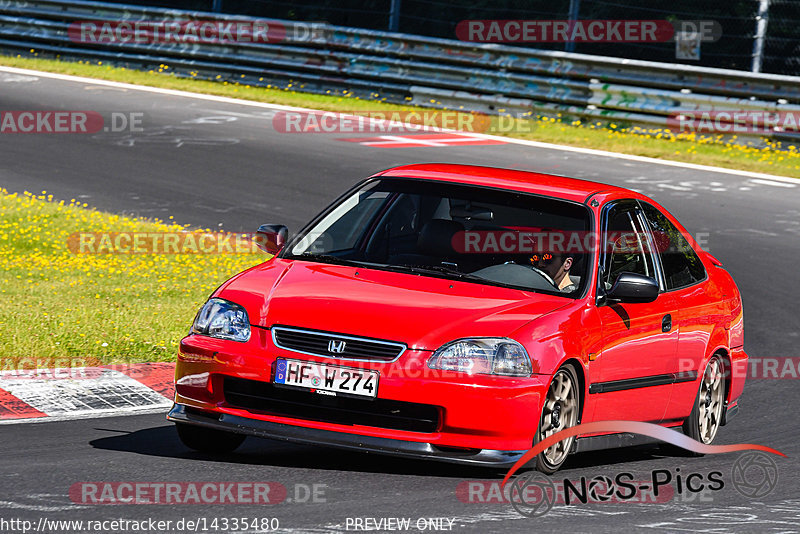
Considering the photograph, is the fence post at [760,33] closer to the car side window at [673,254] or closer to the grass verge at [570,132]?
the grass verge at [570,132]

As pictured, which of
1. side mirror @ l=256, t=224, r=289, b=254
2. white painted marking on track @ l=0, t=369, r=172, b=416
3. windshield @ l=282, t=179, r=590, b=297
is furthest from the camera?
white painted marking on track @ l=0, t=369, r=172, b=416

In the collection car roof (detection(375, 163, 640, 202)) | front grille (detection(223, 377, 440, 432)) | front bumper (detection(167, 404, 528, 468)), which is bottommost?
front bumper (detection(167, 404, 528, 468))

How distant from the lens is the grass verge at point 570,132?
61.8ft

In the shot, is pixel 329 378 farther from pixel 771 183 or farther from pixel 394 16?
pixel 394 16

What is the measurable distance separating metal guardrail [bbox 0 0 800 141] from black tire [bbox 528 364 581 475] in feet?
43.3

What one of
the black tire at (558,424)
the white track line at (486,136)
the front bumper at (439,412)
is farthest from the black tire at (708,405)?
the white track line at (486,136)

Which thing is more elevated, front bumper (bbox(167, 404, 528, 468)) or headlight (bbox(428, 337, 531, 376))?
headlight (bbox(428, 337, 531, 376))

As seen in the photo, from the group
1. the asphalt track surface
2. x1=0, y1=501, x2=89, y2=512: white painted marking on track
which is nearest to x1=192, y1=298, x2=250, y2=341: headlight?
the asphalt track surface

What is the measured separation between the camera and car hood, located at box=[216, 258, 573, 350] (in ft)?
20.8

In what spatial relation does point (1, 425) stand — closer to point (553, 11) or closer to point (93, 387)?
A: point (93, 387)

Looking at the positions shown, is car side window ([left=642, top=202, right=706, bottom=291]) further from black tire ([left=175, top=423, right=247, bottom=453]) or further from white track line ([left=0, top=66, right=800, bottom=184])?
white track line ([left=0, top=66, right=800, bottom=184])

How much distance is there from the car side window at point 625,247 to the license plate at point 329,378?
172cm

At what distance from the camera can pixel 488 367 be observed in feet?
20.6
